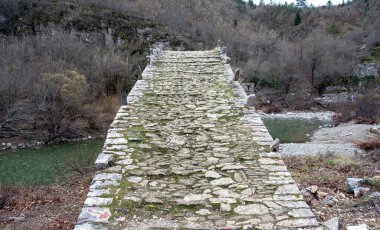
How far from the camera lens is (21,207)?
9.35m

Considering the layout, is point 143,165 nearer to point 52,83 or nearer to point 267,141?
point 267,141

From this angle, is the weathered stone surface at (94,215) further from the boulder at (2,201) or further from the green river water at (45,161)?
the green river water at (45,161)

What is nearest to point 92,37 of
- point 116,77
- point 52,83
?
point 116,77

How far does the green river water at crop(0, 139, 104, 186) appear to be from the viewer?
37.9 feet

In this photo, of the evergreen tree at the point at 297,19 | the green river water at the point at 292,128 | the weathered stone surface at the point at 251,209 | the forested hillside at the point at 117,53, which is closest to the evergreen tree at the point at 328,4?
the forested hillside at the point at 117,53

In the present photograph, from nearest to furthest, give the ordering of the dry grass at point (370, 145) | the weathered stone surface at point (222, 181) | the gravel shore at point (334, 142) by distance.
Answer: the weathered stone surface at point (222, 181) → the dry grass at point (370, 145) → the gravel shore at point (334, 142)

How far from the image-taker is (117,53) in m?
26.5

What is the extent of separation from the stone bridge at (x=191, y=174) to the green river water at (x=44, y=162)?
5.20 meters

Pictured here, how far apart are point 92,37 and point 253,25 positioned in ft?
107

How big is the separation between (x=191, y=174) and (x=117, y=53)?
22.8 m

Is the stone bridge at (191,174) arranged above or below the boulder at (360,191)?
above

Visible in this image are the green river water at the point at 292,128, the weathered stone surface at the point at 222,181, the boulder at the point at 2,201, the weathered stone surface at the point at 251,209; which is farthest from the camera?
the green river water at the point at 292,128

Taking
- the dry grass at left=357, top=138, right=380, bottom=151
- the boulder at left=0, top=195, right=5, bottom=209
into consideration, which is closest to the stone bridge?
the boulder at left=0, top=195, right=5, bottom=209

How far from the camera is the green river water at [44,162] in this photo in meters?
11.6
